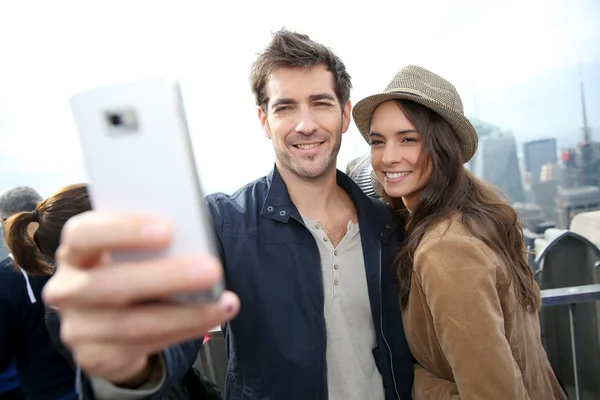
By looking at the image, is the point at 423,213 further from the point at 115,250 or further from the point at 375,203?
the point at 115,250

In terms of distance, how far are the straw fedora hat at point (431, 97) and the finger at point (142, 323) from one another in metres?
1.48

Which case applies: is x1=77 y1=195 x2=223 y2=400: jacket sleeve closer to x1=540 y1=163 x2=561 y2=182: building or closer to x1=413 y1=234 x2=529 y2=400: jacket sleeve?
x1=413 y1=234 x2=529 y2=400: jacket sleeve

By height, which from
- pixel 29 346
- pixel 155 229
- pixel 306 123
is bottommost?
pixel 29 346

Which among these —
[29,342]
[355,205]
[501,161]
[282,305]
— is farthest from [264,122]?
[501,161]

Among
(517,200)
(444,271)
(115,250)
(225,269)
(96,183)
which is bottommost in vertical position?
(517,200)

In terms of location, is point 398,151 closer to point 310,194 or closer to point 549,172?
point 310,194

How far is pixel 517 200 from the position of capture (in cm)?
1861

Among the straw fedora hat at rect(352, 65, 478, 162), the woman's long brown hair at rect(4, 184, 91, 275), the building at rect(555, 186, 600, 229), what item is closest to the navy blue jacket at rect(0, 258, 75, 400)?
the woman's long brown hair at rect(4, 184, 91, 275)

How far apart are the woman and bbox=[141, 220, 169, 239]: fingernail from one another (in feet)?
3.81

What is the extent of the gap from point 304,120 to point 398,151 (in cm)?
52

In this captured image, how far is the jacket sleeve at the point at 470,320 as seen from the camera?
4.43 ft

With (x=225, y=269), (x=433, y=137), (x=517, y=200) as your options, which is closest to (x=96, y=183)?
(x=225, y=269)

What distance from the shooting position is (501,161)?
724 inches

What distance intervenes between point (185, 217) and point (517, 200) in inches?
835
